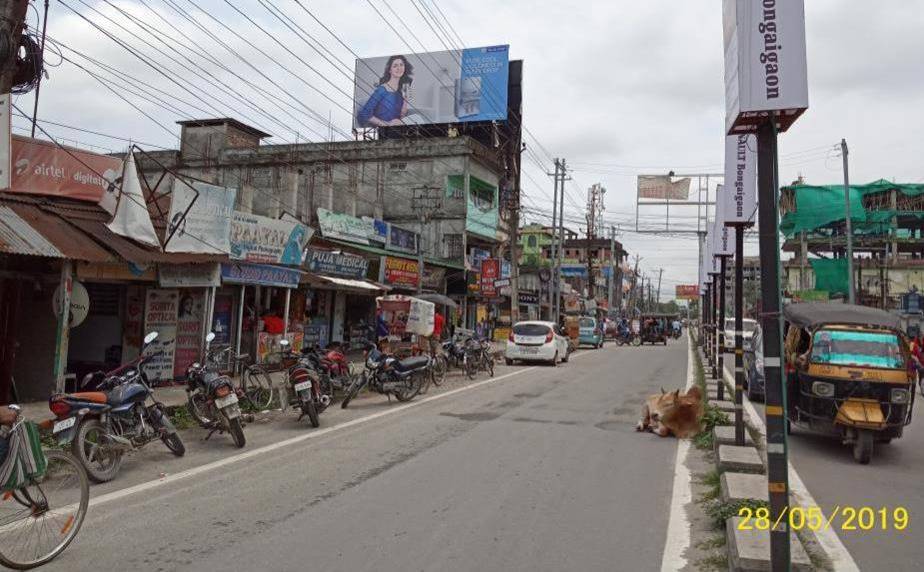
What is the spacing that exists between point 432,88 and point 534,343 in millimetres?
22967

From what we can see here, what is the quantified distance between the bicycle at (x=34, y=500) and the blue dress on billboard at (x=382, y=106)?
3839 centimetres

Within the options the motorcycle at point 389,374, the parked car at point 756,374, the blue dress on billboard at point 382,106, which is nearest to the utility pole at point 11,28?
the motorcycle at point 389,374

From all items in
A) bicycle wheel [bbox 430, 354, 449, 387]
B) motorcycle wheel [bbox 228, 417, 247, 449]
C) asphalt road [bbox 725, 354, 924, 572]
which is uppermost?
bicycle wheel [bbox 430, 354, 449, 387]

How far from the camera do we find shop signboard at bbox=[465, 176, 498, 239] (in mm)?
36000

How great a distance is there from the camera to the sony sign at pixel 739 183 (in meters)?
8.69

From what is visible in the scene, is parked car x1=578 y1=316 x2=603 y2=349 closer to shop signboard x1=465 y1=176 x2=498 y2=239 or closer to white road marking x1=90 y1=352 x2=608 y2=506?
shop signboard x1=465 y1=176 x2=498 y2=239

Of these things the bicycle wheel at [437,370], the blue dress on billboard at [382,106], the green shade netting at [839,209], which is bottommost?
the bicycle wheel at [437,370]

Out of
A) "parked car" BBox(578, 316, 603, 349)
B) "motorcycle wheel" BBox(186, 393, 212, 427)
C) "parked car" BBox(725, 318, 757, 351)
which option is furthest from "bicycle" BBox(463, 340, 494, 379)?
"parked car" BBox(578, 316, 603, 349)

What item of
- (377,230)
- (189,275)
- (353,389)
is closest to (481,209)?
(377,230)

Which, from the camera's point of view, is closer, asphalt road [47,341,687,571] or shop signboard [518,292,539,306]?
asphalt road [47,341,687,571]

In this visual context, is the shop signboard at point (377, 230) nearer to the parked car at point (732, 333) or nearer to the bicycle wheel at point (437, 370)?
the bicycle wheel at point (437, 370)

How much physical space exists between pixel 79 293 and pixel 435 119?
31.4 metres

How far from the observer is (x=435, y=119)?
132 ft

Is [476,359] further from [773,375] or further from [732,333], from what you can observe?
[773,375]
